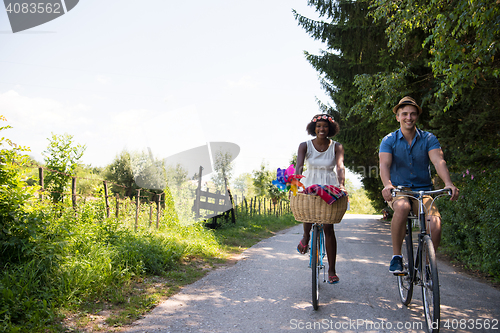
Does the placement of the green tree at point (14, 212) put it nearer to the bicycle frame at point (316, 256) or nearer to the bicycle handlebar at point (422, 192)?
the bicycle frame at point (316, 256)

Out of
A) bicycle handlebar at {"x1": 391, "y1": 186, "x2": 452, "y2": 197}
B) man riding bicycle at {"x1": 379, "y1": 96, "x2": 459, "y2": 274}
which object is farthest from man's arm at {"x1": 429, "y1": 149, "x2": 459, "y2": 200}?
bicycle handlebar at {"x1": 391, "y1": 186, "x2": 452, "y2": 197}

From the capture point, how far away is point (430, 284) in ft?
9.60

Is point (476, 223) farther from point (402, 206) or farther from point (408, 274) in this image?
point (402, 206)

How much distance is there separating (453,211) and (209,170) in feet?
21.5

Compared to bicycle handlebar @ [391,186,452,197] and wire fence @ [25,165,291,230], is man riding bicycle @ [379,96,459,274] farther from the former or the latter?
wire fence @ [25,165,291,230]

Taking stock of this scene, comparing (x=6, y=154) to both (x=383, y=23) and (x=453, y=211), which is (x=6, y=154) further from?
(x=383, y=23)

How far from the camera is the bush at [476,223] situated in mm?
5164

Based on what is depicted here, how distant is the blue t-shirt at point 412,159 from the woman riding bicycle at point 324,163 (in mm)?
722

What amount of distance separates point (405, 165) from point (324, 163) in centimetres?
101

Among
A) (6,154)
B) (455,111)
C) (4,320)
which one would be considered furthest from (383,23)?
(4,320)

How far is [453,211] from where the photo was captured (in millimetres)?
7355

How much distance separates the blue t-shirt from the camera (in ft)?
11.6

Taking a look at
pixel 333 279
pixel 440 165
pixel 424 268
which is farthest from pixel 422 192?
pixel 333 279

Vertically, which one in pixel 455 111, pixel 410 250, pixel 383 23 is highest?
pixel 383 23
